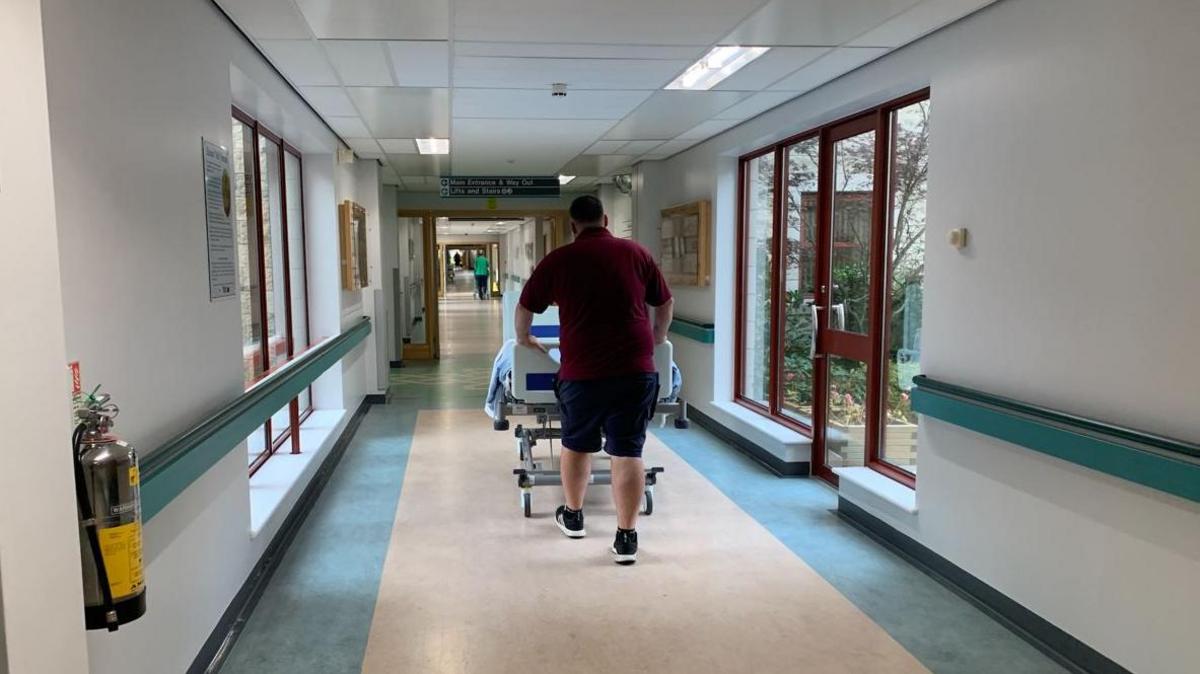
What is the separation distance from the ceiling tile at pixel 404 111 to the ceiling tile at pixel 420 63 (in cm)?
25

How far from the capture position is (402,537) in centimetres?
420

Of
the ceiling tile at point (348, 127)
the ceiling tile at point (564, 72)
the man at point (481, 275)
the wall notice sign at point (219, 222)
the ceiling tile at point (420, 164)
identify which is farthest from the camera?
the man at point (481, 275)

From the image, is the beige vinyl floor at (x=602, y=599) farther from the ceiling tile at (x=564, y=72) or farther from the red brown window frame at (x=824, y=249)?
the ceiling tile at (x=564, y=72)

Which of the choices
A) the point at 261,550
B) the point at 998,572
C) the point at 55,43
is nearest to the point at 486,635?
the point at 261,550

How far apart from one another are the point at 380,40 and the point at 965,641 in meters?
3.44

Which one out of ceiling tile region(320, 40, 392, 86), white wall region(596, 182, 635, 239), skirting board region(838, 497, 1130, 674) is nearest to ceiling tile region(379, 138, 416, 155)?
ceiling tile region(320, 40, 392, 86)

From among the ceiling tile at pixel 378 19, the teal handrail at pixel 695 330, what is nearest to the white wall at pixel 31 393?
the ceiling tile at pixel 378 19

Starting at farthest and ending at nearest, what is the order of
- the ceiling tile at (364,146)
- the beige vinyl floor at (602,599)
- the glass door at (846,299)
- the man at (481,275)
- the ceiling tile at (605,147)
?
the man at (481,275) → the ceiling tile at (605,147) → the ceiling tile at (364,146) → the glass door at (846,299) → the beige vinyl floor at (602,599)

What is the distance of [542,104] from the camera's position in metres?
5.21

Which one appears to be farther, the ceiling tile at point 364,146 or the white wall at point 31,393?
the ceiling tile at point 364,146

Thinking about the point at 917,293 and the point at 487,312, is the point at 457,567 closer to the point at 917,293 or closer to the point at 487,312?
the point at 917,293

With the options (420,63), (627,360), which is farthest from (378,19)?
(627,360)


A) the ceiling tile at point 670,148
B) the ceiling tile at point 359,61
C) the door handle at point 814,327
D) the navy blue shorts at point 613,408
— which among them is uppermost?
the ceiling tile at point 670,148

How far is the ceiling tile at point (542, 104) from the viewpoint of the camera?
488 centimetres
